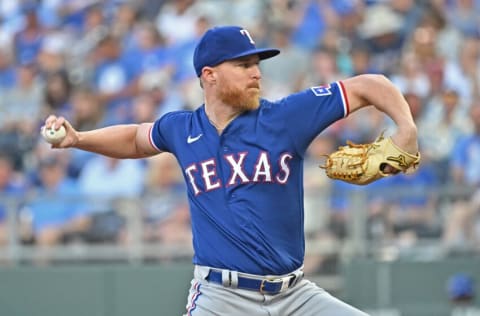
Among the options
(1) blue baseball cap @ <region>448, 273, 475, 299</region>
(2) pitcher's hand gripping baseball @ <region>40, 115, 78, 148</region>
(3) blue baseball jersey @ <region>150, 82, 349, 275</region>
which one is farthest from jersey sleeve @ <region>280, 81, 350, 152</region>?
(1) blue baseball cap @ <region>448, 273, 475, 299</region>

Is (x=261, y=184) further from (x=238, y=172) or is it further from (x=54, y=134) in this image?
(x=54, y=134)

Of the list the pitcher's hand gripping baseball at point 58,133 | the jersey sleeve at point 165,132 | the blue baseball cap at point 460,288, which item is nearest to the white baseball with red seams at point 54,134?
the pitcher's hand gripping baseball at point 58,133

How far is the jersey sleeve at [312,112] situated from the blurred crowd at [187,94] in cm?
430

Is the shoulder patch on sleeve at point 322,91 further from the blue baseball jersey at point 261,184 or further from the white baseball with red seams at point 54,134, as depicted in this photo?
the white baseball with red seams at point 54,134

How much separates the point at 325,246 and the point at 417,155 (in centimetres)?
465

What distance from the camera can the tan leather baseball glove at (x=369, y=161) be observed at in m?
4.76

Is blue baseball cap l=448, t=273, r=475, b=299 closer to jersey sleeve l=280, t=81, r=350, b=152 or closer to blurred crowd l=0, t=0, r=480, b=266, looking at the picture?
blurred crowd l=0, t=0, r=480, b=266

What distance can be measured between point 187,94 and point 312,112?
6300 mm

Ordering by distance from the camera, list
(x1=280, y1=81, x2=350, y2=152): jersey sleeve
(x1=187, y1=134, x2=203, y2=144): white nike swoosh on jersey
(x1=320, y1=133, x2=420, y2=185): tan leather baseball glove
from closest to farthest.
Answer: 1. (x1=320, y1=133, x2=420, y2=185): tan leather baseball glove
2. (x1=280, y1=81, x2=350, y2=152): jersey sleeve
3. (x1=187, y1=134, x2=203, y2=144): white nike swoosh on jersey

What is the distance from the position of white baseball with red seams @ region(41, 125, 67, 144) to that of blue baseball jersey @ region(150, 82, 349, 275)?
72cm

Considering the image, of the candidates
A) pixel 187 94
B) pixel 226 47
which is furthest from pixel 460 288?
pixel 226 47

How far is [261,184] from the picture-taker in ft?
16.5

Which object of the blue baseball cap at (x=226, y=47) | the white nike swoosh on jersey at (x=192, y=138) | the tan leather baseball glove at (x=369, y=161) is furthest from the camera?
the white nike swoosh on jersey at (x=192, y=138)

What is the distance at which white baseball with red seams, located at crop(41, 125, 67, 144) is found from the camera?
516cm
